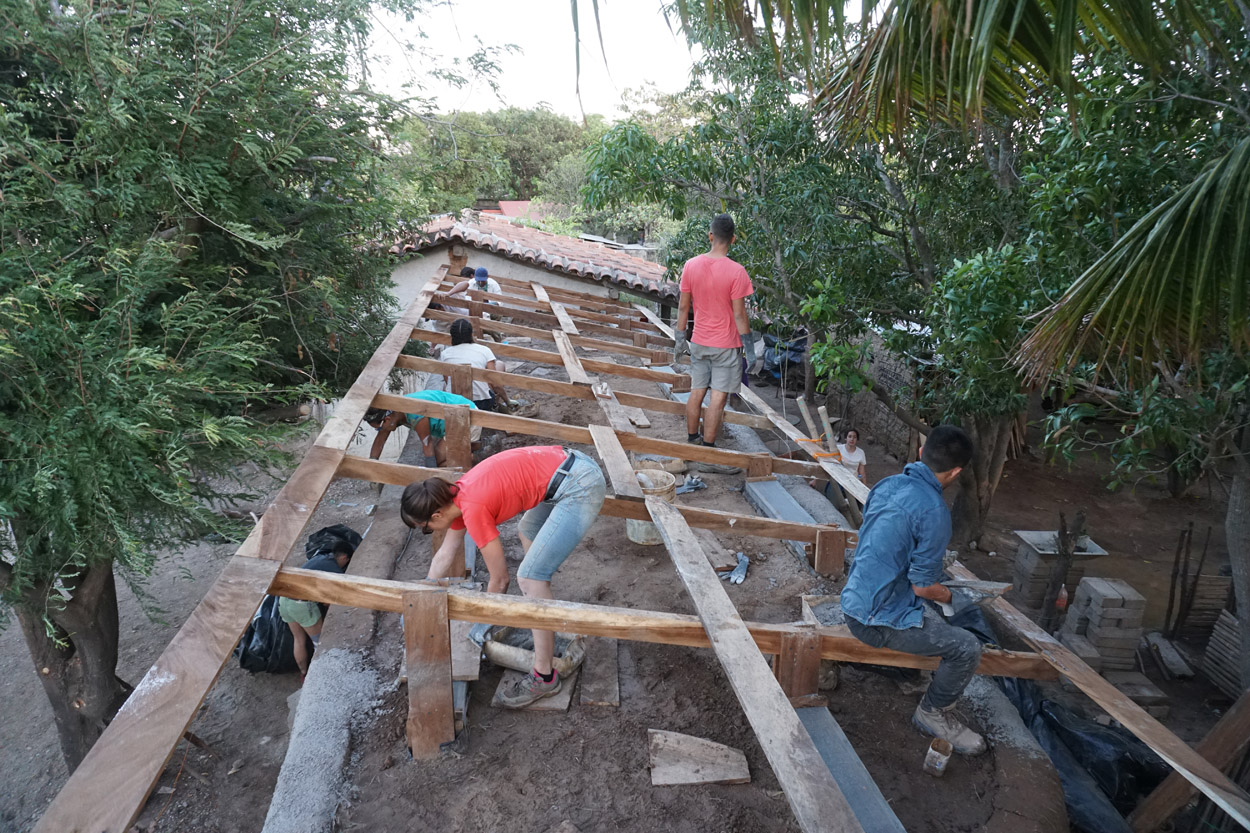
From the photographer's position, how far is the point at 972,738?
3.25 m

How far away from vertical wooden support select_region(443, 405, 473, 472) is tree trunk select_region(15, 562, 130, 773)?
2574 millimetres

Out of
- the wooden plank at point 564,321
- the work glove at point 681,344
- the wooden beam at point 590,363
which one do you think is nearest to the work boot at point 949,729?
the work glove at point 681,344

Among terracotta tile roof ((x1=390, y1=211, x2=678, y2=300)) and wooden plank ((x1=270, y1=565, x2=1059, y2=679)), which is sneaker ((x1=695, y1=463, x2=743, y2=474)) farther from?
terracotta tile roof ((x1=390, y1=211, x2=678, y2=300))

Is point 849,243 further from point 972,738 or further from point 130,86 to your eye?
point 130,86

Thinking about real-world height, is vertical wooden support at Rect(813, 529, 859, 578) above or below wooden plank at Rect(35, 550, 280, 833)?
below

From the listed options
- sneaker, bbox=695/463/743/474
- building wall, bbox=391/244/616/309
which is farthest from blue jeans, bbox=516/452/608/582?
building wall, bbox=391/244/616/309

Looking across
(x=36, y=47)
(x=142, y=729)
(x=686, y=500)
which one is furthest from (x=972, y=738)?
(x=36, y=47)

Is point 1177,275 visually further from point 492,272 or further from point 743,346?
point 492,272

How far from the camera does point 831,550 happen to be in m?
4.36

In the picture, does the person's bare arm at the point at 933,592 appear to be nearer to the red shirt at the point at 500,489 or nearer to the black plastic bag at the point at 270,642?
the red shirt at the point at 500,489

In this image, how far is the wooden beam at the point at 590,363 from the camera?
21.7ft

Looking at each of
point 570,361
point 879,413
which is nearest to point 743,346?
point 570,361

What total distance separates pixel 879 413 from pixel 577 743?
11.3 m

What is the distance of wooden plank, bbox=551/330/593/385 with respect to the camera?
5.94 metres
